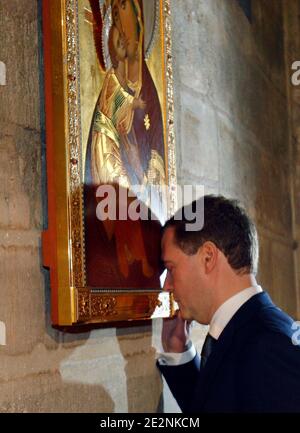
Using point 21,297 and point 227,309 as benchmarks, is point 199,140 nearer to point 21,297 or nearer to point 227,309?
point 227,309

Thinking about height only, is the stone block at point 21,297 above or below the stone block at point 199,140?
below

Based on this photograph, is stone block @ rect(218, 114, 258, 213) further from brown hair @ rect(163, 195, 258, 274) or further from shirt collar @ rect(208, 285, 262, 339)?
shirt collar @ rect(208, 285, 262, 339)

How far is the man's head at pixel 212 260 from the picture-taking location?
9.62 feet

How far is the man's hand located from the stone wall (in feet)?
0.22

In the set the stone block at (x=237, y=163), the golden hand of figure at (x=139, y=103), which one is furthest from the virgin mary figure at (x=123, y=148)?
the stone block at (x=237, y=163)

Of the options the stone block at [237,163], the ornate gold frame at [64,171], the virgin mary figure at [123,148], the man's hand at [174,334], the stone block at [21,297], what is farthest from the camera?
the stone block at [237,163]

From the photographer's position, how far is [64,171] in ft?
8.27

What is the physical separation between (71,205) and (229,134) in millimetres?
2341

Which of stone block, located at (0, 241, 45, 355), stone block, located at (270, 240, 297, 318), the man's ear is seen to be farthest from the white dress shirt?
stone block, located at (270, 240, 297, 318)

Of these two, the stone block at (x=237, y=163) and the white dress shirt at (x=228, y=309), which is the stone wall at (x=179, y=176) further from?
the white dress shirt at (x=228, y=309)

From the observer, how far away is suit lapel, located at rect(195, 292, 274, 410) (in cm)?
279

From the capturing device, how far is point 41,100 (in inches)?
101

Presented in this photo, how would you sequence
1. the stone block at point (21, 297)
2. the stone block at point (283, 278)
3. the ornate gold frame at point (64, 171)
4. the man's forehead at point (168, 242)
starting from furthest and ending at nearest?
the stone block at point (283, 278), the man's forehead at point (168, 242), the ornate gold frame at point (64, 171), the stone block at point (21, 297)
